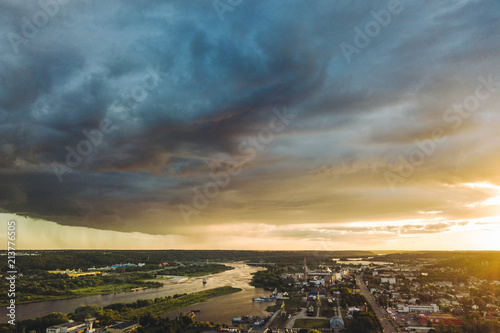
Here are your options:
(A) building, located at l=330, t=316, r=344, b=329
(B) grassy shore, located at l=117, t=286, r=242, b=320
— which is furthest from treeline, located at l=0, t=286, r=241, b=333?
(A) building, located at l=330, t=316, r=344, b=329

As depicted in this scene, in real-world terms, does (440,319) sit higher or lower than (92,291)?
higher

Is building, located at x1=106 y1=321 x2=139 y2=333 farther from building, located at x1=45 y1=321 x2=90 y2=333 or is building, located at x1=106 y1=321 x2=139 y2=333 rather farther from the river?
the river

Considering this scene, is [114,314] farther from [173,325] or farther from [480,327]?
[480,327]

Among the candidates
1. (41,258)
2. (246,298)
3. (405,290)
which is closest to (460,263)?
(405,290)

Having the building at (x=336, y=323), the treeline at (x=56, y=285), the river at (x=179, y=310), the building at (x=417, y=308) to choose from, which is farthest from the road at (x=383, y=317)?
the treeline at (x=56, y=285)

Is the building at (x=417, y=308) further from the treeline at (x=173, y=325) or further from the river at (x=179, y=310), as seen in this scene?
the treeline at (x=173, y=325)

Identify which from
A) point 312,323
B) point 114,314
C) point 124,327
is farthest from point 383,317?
point 114,314
